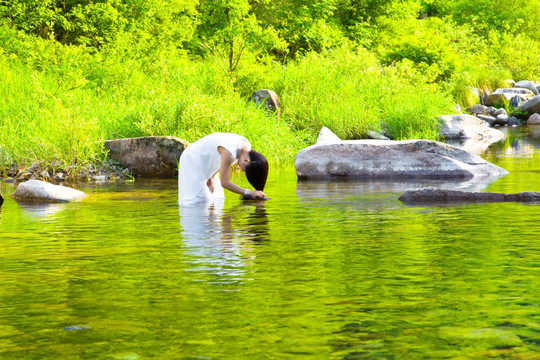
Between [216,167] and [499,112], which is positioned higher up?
[499,112]

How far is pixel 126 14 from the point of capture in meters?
26.0

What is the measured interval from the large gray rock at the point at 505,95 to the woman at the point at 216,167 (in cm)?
2547

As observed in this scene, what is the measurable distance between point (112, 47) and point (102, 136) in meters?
Answer: 8.80

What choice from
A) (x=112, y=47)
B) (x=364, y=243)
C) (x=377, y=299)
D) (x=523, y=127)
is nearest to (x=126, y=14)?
(x=112, y=47)

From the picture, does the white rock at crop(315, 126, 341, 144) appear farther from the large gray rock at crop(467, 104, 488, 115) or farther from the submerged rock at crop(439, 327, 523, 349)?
the large gray rock at crop(467, 104, 488, 115)

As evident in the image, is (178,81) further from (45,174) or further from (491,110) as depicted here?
(491,110)

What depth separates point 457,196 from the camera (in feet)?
32.8

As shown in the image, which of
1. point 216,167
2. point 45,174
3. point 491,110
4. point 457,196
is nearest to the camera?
point 457,196

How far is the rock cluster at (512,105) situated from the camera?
3095cm

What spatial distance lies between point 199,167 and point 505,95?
85.5 feet

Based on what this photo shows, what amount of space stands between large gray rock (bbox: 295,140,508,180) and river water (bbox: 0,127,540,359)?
412 cm

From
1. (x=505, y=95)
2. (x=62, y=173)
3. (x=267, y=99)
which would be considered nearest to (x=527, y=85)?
(x=505, y=95)

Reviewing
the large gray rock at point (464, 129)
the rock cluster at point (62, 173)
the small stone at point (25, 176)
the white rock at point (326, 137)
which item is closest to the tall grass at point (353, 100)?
the large gray rock at point (464, 129)

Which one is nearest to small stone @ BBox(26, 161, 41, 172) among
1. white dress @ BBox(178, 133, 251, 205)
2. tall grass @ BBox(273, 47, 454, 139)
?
white dress @ BBox(178, 133, 251, 205)
